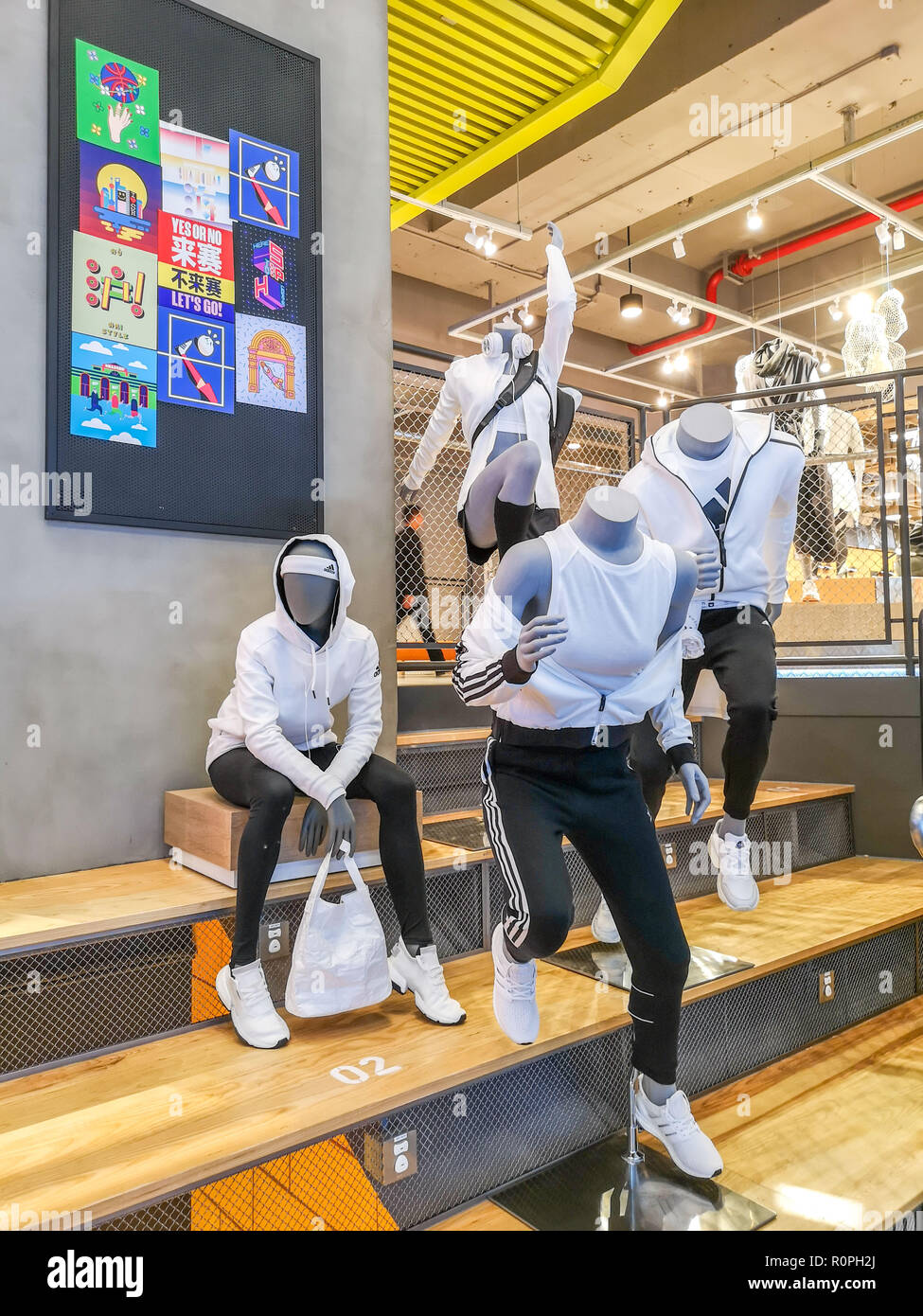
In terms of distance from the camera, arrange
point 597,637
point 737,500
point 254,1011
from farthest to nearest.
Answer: point 737,500 < point 254,1011 < point 597,637

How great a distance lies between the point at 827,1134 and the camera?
2.23 metres

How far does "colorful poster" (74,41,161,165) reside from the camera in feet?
8.45

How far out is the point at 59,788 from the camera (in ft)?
8.21

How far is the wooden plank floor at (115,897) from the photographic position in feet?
6.38

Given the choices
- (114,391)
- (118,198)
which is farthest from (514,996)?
(118,198)

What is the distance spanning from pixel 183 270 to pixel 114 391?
47 cm

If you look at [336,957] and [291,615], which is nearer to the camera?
[336,957]

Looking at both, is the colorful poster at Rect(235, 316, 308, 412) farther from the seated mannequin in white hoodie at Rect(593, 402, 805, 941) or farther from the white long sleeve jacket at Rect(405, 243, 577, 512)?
the seated mannequin in white hoodie at Rect(593, 402, 805, 941)

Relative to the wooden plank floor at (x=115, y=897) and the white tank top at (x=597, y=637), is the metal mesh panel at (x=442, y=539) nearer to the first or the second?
the wooden plank floor at (x=115, y=897)

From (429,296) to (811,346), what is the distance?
3.95 meters

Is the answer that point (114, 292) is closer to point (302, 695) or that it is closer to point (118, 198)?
point (118, 198)

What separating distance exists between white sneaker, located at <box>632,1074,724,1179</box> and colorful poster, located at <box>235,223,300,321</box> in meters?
2.50

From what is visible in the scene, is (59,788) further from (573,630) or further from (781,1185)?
(781,1185)

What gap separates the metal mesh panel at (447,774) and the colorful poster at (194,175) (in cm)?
193
